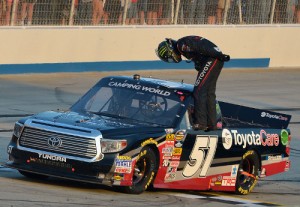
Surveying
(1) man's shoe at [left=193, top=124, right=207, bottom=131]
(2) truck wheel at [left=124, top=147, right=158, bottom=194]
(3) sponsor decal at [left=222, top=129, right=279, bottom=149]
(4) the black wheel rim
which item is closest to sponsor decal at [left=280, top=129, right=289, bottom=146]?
(3) sponsor decal at [left=222, top=129, right=279, bottom=149]

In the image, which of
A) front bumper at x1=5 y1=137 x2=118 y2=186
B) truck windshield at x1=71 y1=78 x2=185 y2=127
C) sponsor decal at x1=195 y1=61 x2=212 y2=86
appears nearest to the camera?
front bumper at x1=5 y1=137 x2=118 y2=186

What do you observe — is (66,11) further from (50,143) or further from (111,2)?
(50,143)

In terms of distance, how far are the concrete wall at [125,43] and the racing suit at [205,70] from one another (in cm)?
1317

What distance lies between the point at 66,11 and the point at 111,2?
4.84ft

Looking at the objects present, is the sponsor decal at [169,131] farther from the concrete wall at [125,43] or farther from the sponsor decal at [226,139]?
the concrete wall at [125,43]

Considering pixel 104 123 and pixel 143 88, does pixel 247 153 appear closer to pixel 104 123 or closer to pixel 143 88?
pixel 143 88

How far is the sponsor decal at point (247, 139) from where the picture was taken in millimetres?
12305

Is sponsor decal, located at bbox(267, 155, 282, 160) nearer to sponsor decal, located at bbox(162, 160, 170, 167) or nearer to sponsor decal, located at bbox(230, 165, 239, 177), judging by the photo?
sponsor decal, located at bbox(230, 165, 239, 177)

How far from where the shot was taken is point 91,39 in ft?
87.8

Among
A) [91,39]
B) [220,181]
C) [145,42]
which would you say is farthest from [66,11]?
[220,181]

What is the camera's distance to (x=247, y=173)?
41.9 ft

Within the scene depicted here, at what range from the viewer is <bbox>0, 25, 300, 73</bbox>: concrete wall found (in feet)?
83.0

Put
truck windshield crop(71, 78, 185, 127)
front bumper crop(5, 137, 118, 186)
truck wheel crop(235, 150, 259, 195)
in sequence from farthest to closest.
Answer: truck wheel crop(235, 150, 259, 195) < truck windshield crop(71, 78, 185, 127) < front bumper crop(5, 137, 118, 186)

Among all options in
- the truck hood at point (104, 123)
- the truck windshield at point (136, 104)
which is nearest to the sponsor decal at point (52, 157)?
the truck hood at point (104, 123)
